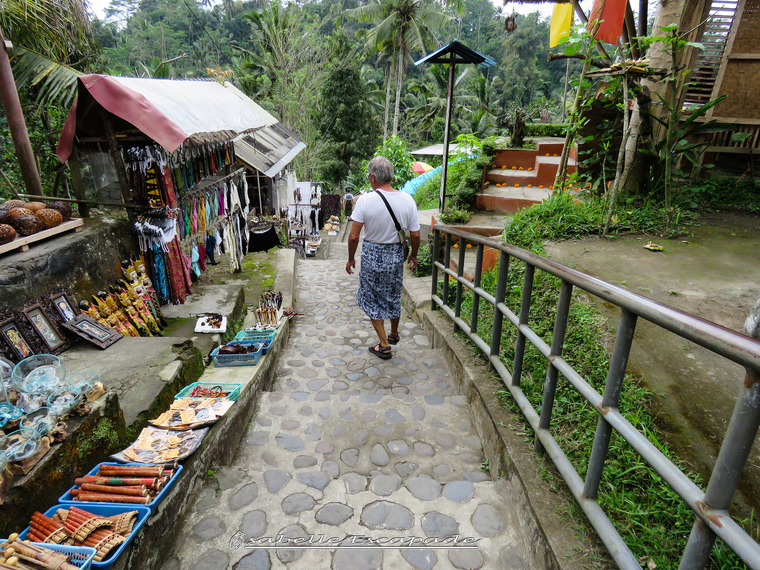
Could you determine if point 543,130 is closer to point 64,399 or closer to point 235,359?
point 235,359

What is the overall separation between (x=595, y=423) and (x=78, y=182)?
4990 millimetres

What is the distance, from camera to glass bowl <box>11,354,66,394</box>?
2.25 metres

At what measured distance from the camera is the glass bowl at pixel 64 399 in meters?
1.98

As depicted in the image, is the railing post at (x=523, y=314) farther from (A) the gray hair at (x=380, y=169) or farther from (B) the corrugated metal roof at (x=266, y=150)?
(B) the corrugated metal roof at (x=266, y=150)

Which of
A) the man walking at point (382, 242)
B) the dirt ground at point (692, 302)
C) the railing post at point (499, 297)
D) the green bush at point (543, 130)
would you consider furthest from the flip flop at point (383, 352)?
the green bush at point (543, 130)

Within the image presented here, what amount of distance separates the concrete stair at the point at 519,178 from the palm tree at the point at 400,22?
566 inches

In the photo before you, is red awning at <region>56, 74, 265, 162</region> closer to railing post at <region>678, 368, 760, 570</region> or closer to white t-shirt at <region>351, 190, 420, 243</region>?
white t-shirt at <region>351, 190, 420, 243</region>

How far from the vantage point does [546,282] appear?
346 centimetres

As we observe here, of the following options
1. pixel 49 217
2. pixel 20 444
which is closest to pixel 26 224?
pixel 49 217

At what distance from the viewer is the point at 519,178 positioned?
26.9 feet

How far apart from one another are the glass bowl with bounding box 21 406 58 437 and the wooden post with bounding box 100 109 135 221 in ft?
9.70

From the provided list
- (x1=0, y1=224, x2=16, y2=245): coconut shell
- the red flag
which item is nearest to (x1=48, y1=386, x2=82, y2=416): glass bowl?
(x1=0, y1=224, x2=16, y2=245): coconut shell

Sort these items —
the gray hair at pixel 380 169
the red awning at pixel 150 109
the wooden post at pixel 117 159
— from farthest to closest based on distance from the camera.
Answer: the wooden post at pixel 117 159, the gray hair at pixel 380 169, the red awning at pixel 150 109

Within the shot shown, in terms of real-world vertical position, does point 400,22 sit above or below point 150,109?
above
